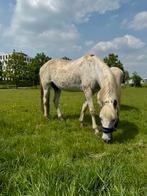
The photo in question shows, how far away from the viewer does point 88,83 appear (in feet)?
39.6

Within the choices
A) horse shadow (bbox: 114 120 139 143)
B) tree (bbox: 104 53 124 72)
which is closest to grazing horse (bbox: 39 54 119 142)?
horse shadow (bbox: 114 120 139 143)

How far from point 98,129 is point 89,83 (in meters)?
1.65

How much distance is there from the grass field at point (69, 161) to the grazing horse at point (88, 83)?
2.24 feet

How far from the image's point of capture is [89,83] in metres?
12.0

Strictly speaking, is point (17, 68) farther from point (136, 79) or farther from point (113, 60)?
point (136, 79)

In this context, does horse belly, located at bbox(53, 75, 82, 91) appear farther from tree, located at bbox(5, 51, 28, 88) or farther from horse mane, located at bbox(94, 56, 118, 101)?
tree, located at bbox(5, 51, 28, 88)

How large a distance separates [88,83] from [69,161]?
19.9ft

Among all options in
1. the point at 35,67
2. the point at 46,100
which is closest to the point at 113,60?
the point at 35,67

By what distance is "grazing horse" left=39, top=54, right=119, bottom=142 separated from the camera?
9906mm

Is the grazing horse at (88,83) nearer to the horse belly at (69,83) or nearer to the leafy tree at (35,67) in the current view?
the horse belly at (69,83)

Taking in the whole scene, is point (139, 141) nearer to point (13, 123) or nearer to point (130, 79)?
point (13, 123)

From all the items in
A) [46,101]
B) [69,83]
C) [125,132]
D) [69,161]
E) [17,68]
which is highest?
[17,68]

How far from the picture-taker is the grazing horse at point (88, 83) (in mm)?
9906

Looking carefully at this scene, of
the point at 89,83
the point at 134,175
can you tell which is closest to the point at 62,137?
the point at 89,83
